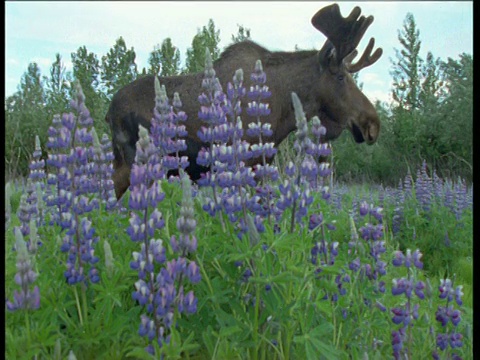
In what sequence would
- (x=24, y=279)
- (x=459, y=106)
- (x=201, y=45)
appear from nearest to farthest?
1. (x=24, y=279)
2. (x=459, y=106)
3. (x=201, y=45)

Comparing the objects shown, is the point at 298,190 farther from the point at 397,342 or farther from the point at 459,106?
the point at 459,106

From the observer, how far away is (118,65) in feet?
9.40

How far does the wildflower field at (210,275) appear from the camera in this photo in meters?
1.48

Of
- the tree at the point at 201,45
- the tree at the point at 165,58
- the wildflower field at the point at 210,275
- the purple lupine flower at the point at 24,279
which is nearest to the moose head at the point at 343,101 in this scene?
the tree at the point at 201,45

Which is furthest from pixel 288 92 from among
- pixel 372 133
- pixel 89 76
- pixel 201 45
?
pixel 89 76

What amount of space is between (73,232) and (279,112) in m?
3.08

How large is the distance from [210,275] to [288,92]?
2.92 metres

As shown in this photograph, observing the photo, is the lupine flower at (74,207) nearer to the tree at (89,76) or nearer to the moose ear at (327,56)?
the tree at (89,76)

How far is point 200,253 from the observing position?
197 cm

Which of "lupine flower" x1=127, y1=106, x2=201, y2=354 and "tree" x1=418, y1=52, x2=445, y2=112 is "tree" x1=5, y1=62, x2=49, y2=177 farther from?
"tree" x1=418, y1=52, x2=445, y2=112

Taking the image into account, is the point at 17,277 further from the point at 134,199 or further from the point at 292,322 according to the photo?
the point at 292,322

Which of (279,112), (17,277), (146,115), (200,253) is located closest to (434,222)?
(279,112)

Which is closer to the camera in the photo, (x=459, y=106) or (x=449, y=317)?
(x=449, y=317)

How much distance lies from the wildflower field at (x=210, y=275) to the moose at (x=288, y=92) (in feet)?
6.17
